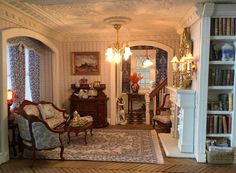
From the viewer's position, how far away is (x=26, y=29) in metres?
4.61

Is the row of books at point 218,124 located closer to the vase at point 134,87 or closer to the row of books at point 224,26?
the row of books at point 224,26

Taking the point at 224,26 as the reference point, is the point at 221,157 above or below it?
below

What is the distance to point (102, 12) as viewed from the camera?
14.4 ft

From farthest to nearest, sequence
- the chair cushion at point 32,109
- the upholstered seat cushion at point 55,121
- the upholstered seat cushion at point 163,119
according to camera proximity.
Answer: the upholstered seat cushion at point 163,119 → the upholstered seat cushion at point 55,121 → the chair cushion at point 32,109

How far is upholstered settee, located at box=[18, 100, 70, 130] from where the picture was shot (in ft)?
16.0

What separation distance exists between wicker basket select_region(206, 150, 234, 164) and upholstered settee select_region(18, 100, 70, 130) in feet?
10.3

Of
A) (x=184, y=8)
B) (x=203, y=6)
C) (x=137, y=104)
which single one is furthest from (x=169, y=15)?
(x=137, y=104)

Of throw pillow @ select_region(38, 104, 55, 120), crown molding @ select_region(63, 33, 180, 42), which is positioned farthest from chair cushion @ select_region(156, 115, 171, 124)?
throw pillow @ select_region(38, 104, 55, 120)

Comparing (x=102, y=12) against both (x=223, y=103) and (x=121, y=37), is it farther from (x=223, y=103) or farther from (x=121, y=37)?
(x=223, y=103)

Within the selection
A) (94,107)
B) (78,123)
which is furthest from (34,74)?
(78,123)

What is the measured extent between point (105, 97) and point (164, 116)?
1.77 meters

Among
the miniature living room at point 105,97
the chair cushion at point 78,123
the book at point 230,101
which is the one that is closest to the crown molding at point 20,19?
the miniature living room at point 105,97

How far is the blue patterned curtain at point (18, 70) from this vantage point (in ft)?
16.3

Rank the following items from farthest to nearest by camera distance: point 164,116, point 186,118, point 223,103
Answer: point 164,116
point 186,118
point 223,103
